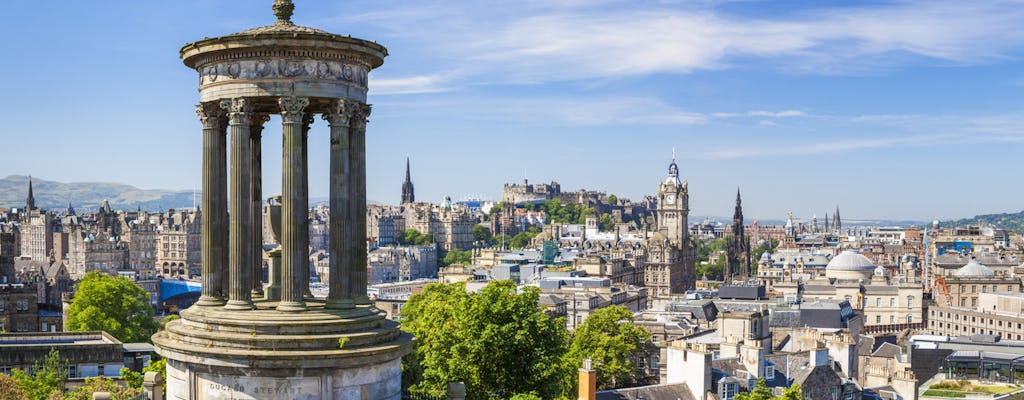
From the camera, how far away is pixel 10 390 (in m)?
36.8

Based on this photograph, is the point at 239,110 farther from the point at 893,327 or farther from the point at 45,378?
the point at 893,327

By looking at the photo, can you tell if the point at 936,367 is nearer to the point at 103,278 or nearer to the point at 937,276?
the point at 103,278

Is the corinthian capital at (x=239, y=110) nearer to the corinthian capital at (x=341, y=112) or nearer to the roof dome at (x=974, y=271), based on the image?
the corinthian capital at (x=341, y=112)

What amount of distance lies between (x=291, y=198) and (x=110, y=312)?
5812 cm

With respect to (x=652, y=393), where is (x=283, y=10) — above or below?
above

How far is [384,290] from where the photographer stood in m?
142

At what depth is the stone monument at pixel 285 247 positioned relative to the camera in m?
19.6

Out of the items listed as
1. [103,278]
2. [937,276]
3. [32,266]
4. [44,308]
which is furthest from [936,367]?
[32,266]

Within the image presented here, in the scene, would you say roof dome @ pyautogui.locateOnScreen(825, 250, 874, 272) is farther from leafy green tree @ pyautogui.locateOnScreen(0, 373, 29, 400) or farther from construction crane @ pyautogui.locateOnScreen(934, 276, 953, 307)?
leafy green tree @ pyautogui.locateOnScreen(0, 373, 29, 400)

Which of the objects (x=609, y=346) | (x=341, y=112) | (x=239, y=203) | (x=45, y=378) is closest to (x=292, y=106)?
(x=341, y=112)

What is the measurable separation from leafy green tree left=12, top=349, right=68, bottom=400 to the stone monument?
808 inches

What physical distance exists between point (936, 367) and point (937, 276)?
7874 cm

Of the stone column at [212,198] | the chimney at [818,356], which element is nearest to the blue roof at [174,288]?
the chimney at [818,356]

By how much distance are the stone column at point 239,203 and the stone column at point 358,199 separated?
1884 millimetres
